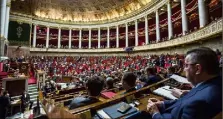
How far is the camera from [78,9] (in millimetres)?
33312

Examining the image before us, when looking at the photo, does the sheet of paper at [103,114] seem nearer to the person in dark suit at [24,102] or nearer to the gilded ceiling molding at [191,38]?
the person in dark suit at [24,102]

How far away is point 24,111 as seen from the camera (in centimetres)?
922

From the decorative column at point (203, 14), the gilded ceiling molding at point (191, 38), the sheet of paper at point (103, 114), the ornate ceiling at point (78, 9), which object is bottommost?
the sheet of paper at point (103, 114)

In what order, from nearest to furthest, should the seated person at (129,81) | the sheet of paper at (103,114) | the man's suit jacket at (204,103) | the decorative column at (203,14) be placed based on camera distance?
the man's suit jacket at (204,103), the sheet of paper at (103,114), the seated person at (129,81), the decorative column at (203,14)

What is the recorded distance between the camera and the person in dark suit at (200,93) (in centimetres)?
127

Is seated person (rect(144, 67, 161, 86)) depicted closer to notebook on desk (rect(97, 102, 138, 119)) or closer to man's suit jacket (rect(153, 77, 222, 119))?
notebook on desk (rect(97, 102, 138, 119))

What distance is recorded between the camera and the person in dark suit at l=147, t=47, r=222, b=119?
1.27m

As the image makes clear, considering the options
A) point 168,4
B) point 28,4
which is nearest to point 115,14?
point 168,4

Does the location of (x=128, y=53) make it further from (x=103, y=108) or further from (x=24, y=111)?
(x=103, y=108)

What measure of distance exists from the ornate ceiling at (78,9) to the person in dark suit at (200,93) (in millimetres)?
25887

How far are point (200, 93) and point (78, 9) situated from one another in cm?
3525

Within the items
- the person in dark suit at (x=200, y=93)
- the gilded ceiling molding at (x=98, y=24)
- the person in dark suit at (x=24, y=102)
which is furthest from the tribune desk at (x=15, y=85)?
the gilded ceiling molding at (x=98, y=24)

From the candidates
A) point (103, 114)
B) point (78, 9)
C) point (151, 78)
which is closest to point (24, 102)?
point (151, 78)

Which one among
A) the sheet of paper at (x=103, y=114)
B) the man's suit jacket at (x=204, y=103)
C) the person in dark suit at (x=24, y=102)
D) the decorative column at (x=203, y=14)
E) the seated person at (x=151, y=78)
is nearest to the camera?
the man's suit jacket at (x=204, y=103)
